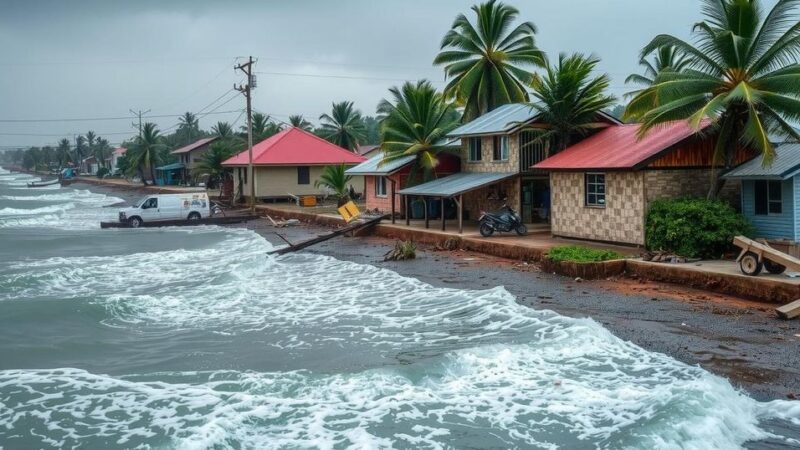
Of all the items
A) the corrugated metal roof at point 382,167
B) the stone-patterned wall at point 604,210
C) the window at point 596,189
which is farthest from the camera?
the corrugated metal roof at point 382,167

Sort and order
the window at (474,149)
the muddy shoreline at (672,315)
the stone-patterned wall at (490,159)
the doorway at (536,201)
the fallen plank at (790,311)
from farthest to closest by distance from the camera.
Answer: the window at (474,149), the doorway at (536,201), the stone-patterned wall at (490,159), the fallen plank at (790,311), the muddy shoreline at (672,315)

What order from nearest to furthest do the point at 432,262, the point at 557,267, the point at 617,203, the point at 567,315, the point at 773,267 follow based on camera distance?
the point at 567,315 → the point at 773,267 → the point at 557,267 → the point at 617,203 → the point at 432,262

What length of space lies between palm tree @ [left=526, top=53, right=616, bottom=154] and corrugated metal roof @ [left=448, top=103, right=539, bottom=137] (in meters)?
0.82

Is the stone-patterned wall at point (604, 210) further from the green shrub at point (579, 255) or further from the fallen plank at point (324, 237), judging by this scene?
the fallen plank at point (324, 237)

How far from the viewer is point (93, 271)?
23.2 meters

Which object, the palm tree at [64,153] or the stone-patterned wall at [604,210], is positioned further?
the palm tree at [64,153]

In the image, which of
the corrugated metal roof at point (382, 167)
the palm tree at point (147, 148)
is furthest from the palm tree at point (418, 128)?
the palm tree at point (147, 148)

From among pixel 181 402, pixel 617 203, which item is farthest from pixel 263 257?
pixel 181 402

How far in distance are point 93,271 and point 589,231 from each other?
15.8 metres

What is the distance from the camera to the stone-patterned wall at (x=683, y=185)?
63.0 feet

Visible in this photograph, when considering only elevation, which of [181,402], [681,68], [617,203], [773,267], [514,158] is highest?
[681,68]

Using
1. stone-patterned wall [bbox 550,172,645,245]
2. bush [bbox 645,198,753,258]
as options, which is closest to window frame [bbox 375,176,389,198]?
stone-patterned wall [bbox 550,172,645,245]

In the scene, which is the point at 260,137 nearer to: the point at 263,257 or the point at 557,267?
the point at 263,257

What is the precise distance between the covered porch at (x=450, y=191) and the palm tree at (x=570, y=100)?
2.40 m
